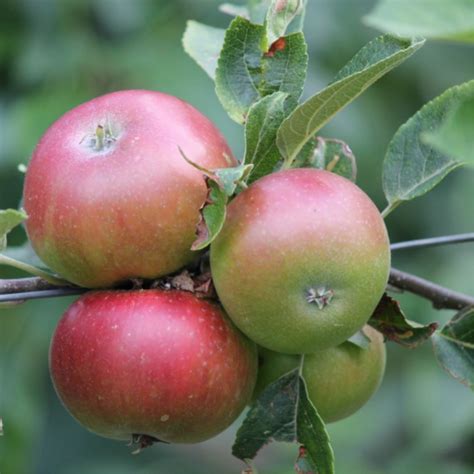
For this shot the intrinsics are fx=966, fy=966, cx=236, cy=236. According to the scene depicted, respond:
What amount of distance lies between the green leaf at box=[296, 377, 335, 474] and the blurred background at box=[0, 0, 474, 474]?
3.34 ft

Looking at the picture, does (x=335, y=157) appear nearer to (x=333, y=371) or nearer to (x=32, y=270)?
(x=333, y=371)

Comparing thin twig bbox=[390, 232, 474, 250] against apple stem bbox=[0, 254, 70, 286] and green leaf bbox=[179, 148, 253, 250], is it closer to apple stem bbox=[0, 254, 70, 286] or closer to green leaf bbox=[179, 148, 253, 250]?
green leaf bbox=[179, 148, 253, 250]

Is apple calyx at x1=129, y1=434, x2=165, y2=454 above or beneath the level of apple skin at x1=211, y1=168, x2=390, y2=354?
beneath

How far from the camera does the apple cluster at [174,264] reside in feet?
2.99

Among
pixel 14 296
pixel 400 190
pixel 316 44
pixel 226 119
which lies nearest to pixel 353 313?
pixel 400 190

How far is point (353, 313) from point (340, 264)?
0.06m

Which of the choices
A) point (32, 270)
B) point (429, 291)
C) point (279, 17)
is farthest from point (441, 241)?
point (32, 270)

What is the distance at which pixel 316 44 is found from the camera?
2.31m

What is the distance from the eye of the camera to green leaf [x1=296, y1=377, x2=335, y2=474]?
1.00 metres

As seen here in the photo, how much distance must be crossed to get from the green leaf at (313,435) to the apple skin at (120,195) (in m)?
0.19

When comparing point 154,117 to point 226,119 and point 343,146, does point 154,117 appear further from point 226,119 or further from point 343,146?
point 226,119

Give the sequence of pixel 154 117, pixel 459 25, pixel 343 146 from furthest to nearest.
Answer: pixel 343 146 → pixel 154 117 → pixel 459 25

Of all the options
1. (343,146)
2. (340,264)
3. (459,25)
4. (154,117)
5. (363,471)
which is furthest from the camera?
(363,471)

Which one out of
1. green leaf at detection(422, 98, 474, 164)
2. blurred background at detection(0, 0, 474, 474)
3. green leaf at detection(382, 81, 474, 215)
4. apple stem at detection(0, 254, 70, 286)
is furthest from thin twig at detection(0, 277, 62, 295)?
blurred background at detection(0, 0, 474, 474)
